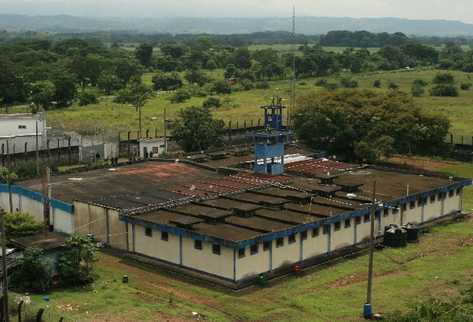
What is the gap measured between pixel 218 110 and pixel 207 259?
199 feet

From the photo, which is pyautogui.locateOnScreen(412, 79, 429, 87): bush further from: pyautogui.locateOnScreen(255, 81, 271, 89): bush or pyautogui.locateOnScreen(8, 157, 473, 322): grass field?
pyautogui.locateOnScreen(8, 157, 473, 322): grass field

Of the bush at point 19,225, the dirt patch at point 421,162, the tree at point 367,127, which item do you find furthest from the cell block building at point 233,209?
the dirt patch at point 421,162

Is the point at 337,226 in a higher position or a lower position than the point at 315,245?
higher

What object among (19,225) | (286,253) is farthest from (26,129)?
(286,253)

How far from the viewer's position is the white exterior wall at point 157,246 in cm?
3166

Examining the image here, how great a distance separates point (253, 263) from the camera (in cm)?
3003

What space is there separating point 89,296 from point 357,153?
30.2 metres

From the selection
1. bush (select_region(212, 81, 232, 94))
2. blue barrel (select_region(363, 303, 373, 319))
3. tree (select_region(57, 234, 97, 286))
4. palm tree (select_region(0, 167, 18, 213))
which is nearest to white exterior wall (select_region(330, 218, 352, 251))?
blue barrel (select_region(363, 303, 373, 319))

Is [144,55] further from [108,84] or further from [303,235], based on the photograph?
[303,235]

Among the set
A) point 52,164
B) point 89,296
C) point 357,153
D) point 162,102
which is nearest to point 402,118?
point 357,153

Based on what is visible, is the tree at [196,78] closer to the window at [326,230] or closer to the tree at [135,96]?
the tree at [135,96]

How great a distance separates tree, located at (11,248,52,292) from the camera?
28109mm

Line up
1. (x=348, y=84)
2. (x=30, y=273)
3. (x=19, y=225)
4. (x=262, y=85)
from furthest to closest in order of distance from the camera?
(x=262, y=85)
(x=348, y=84)
(x=19, y=225)
(x=30, y=273)

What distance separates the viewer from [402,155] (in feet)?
195
